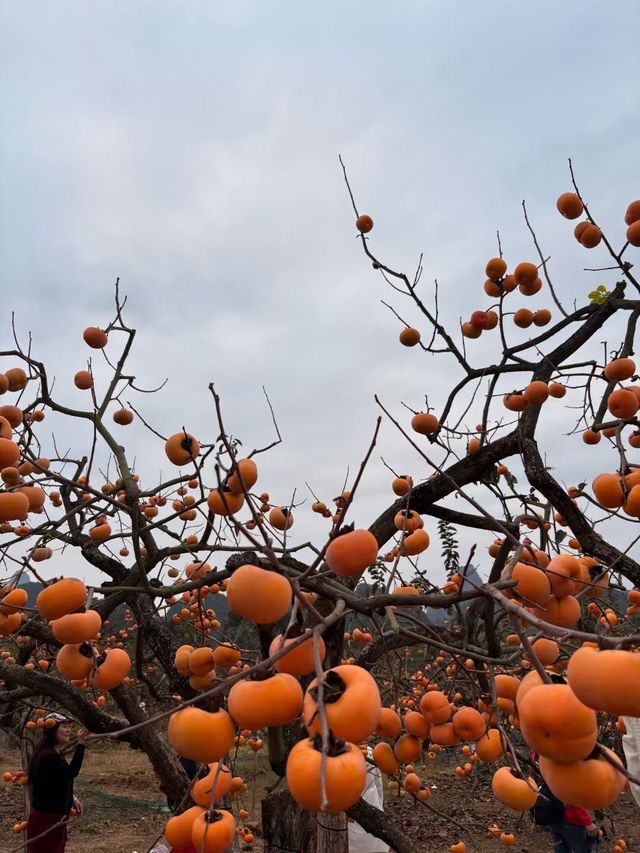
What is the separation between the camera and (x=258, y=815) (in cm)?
749

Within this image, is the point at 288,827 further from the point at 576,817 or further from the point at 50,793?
the point at 576,817

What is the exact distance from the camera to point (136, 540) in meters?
1.94

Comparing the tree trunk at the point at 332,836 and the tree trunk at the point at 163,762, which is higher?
the tree trunk at the point at 163,762

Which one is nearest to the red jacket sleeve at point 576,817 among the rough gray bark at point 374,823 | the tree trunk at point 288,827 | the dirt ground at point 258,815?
the dirt ground at point 258,815

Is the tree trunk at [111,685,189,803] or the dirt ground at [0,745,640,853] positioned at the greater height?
the tree trunk at [111,685,189,803]

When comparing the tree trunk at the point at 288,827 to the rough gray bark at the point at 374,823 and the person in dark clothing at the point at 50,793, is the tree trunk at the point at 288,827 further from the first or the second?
the person in dark clothing at the point at 50,793

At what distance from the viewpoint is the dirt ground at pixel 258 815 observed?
6891 mm

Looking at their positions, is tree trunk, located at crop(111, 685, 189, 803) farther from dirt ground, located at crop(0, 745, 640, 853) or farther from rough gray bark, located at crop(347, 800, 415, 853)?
dirt ground, located at crop(0, 745, 640, 853)

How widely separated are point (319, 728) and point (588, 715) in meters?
0.39

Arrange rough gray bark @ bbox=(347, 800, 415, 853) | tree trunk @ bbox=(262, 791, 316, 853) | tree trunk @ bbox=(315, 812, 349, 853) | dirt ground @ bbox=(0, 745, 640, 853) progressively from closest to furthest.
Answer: tree trunk @ bbox=(315, 812, 349, 853)
tree trunk @ bbox=(262, 791, 316, 853)
rough gray bark @ bbox=(347, 800, 415, 853)
dirt ground @ bbox=(0, 745, 640, 853)

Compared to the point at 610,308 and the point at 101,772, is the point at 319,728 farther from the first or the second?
the point at 101,772

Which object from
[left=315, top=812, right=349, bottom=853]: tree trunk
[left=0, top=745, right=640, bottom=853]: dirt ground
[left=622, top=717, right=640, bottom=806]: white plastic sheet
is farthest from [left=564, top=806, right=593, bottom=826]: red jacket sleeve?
[left=315, top=812, right=349, bottom=853]: tree trunk

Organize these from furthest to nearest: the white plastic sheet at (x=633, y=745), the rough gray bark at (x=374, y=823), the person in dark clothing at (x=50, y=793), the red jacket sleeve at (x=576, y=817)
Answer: the white plastic sheet at (x=633, y=745), the red jacket sleeve at (x=576, y=817), the person in dark clothing at (x=50, y=793), the rough gray bark at (x=374, y=823)

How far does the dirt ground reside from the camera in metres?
6.89
